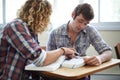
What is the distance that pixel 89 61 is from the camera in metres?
1.63

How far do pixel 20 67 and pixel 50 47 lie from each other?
64 cm

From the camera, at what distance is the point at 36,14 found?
1511mm

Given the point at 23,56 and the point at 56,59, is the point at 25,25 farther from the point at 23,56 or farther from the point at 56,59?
the point at 56,59

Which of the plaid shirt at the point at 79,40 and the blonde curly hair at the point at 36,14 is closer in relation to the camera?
the blonde curly hair at the point at 36,14

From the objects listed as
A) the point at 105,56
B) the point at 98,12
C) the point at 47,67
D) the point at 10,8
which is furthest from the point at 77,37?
the point at 10,8

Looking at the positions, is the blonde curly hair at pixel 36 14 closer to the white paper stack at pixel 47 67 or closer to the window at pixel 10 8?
the white paper stack at pixel 47 67

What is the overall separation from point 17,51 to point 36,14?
272mm

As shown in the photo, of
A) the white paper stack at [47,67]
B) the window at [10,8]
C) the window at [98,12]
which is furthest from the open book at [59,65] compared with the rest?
the window at [10,8]

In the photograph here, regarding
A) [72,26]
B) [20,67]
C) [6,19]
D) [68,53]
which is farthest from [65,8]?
[20,67]

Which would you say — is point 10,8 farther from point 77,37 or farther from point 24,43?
point 24,43

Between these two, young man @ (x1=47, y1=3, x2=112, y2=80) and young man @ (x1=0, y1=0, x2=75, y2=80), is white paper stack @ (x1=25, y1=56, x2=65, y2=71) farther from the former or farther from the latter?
young man @ (x1=47, y1=3, x2=112, y2=80)

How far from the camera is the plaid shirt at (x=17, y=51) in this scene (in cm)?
139

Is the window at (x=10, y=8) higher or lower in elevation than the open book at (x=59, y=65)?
higher

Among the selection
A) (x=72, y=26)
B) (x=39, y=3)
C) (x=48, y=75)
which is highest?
(x=39, y=3)
